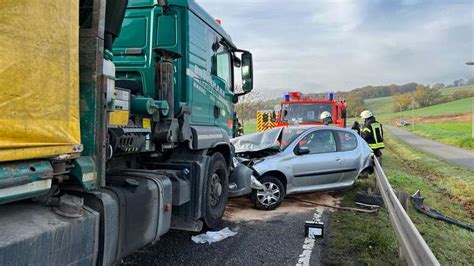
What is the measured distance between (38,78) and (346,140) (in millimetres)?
7099

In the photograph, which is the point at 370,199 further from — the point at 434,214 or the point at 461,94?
the point at 461,94

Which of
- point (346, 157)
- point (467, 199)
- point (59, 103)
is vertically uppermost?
point (59, 103)

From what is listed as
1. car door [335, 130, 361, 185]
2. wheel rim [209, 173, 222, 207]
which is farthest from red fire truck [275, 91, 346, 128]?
wheel rim [209, 173, 222, 207]

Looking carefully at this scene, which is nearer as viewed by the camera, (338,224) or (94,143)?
(94,143)

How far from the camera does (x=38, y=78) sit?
2424 millimetres

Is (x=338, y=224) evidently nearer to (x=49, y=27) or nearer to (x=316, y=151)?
(x=316, y=151)

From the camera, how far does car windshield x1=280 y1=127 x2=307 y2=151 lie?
26.4 feet

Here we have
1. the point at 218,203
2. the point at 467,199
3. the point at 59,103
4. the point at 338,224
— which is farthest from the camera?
the point at 467,199

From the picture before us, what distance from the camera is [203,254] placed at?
5.03m

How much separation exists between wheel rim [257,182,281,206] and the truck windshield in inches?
326

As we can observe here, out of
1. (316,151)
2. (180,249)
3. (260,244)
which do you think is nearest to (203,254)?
(180,249)

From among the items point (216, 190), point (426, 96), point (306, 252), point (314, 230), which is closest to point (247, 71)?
point (216, 190)

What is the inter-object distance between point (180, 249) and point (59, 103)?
304 centimetres

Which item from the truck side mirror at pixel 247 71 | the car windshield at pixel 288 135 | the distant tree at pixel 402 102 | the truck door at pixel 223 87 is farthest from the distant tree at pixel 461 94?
the truck door at pixel 223 87
